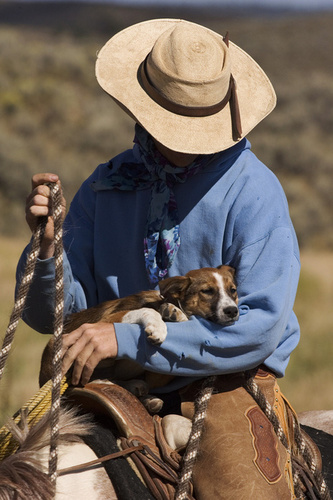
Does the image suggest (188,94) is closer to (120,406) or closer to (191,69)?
(191,69)

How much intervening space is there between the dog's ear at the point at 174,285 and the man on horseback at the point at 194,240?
12 centimetres

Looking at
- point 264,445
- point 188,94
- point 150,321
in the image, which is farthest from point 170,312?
point 188,94

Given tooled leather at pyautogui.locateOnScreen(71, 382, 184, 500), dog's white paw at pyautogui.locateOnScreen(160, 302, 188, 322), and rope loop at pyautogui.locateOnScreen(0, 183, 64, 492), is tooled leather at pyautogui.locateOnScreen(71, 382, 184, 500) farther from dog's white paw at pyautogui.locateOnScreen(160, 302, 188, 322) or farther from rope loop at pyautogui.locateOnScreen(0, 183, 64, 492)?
dog's white paw at pyautogui.locateOnScreen(160, 302, 188, 322)

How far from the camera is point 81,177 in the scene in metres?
20.6

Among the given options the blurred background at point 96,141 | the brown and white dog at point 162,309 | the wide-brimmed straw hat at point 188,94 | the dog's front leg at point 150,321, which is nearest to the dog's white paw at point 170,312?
the brown and white dog at point 162,309

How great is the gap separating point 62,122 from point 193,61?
2372cm

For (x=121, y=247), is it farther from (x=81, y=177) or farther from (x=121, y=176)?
(x=81, y=177)

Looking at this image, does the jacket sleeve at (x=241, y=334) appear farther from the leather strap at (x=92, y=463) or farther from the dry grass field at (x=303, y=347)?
the dry grass field at (x=303, y=347)

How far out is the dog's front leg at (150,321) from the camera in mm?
2812

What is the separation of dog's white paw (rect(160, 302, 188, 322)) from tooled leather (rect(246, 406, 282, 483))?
55 cm

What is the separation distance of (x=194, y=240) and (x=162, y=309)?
1.13 feet

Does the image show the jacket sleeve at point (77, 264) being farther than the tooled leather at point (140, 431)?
Yes

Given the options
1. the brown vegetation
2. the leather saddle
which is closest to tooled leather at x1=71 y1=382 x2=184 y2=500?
the leather saddle

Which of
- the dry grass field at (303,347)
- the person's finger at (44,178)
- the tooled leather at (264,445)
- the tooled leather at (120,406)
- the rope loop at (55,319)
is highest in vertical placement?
the person's finger at (44,178)
